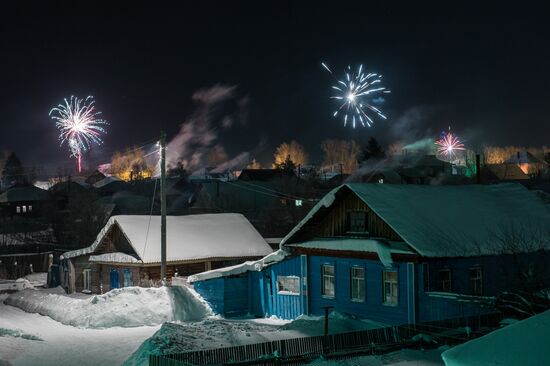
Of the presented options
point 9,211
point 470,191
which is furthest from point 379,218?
point 9,211

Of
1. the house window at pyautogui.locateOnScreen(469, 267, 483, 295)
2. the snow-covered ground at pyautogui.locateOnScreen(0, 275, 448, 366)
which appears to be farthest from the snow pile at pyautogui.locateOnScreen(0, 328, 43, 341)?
the house window at pyautogui.locateOnScreen(469, 267, 483, 295)

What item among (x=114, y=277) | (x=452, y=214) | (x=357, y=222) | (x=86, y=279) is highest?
(x=452, y=214)

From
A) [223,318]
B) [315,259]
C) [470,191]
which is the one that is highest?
[470,191]

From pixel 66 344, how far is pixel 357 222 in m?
12.8

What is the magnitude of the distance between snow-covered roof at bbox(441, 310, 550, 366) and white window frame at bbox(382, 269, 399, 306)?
651 inches

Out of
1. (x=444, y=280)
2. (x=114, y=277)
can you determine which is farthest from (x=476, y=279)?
(x=114, y=277)

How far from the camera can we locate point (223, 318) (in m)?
34.4

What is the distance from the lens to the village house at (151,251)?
40312mm

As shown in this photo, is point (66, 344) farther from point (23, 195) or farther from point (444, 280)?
point (23, 195)

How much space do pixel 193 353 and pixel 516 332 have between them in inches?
390

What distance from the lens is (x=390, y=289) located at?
28688 mm

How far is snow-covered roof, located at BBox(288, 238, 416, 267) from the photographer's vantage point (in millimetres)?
27625

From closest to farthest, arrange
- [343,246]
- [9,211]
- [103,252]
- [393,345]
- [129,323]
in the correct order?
[393,345]
[343,246]
[129,323]
[103,252]
[9,211]

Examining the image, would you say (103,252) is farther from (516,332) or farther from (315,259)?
(516,332)
